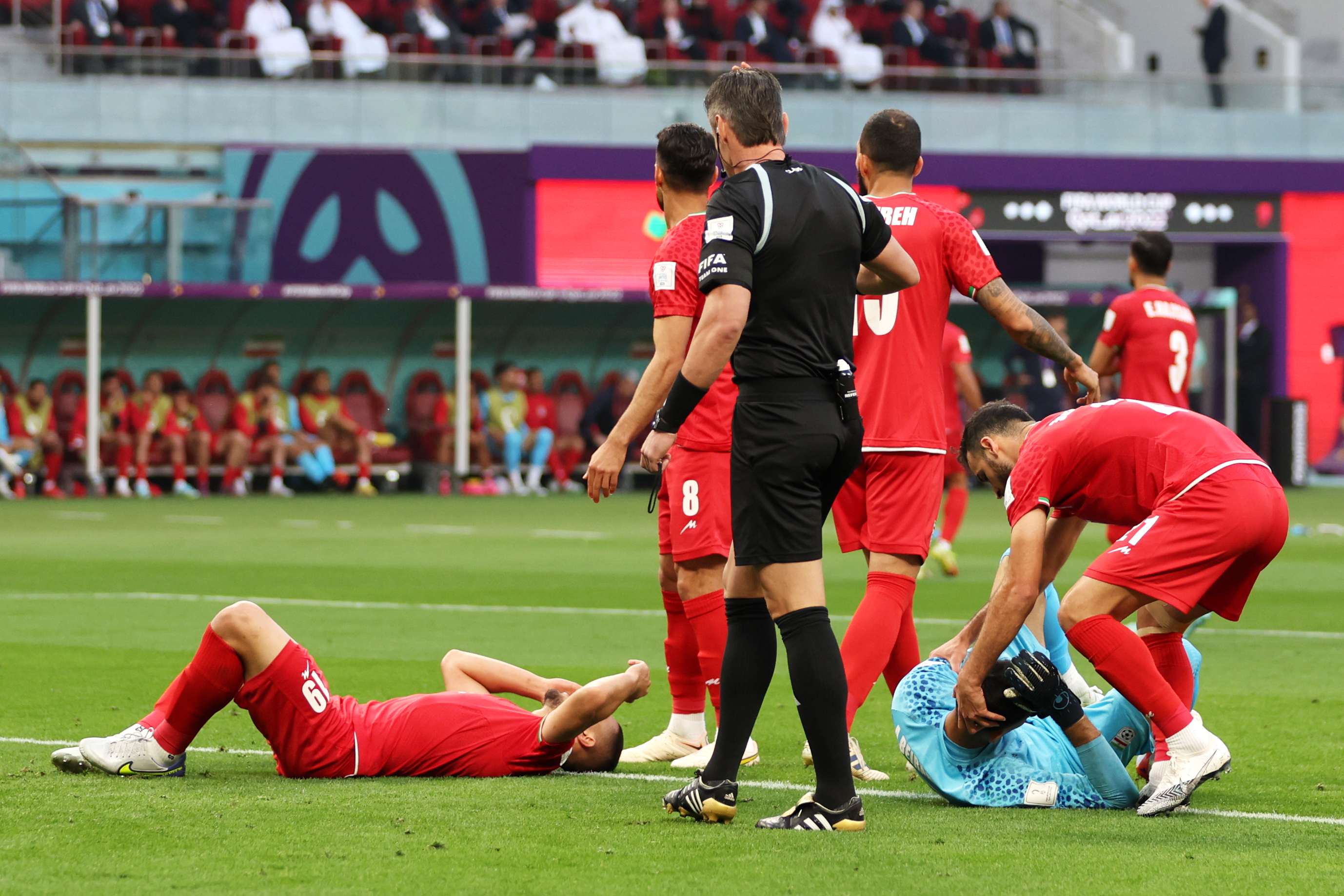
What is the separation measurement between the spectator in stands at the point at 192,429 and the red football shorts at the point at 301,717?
778 inches

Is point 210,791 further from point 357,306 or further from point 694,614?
point 357,306

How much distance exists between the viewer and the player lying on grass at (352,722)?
5520 millimetres

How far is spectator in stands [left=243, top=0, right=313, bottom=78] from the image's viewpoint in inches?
1145

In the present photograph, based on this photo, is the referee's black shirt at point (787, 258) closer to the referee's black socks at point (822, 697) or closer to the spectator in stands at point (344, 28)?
the referee's black socks at point (822, 697)

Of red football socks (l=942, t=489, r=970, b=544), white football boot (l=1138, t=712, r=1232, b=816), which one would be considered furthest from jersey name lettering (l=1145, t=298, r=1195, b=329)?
white football boot (l=1138, t=712, r=1232, b=816)

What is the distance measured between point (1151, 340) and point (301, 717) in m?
6.95

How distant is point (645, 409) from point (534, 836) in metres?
1.24

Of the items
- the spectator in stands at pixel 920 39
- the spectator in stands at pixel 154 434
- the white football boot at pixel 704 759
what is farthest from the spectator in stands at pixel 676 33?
the white football boot at pixel 704 759

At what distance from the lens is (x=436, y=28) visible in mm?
30516

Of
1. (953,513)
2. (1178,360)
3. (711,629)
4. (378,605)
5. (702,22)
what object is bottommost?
(378,605)

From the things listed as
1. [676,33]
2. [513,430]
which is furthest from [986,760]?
[676,33]

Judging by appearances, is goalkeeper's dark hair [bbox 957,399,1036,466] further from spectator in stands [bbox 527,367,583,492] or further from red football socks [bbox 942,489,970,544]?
spectator in stands [bbox 527,367,583,492]

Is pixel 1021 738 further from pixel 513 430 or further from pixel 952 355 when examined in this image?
pixel 513 430

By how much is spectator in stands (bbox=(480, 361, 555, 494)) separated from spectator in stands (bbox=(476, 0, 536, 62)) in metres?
6.27
